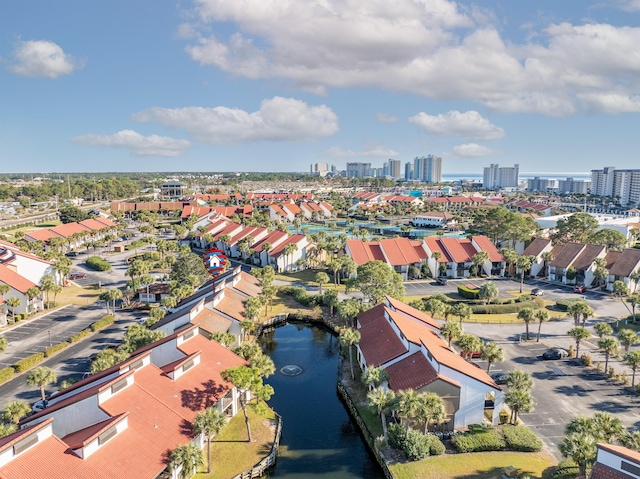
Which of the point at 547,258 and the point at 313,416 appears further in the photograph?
the point at 547,258

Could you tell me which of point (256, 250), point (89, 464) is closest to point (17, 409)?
point (89, 464)

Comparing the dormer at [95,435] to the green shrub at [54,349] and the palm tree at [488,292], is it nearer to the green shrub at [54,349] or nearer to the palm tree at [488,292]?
the green shrub at [54,349]

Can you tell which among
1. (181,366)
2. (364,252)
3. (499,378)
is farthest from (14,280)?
(499,378)

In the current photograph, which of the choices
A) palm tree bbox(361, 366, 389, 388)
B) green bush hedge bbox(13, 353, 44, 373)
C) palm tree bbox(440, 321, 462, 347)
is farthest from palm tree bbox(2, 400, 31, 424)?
palm tree bbox(440, 321, 462, 347)

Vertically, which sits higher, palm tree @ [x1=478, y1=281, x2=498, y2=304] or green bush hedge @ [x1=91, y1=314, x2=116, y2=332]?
palm tree @ [x1=478, y1=281, x2=498, y2=304]

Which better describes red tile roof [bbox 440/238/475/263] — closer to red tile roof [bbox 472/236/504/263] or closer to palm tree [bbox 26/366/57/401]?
red tile roof [bbox 472/236/504/263]

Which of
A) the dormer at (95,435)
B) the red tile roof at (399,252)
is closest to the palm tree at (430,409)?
the dormer at (95,435)

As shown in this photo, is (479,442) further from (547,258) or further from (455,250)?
(547,258)
